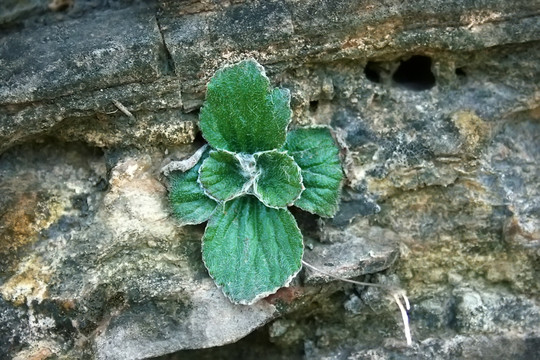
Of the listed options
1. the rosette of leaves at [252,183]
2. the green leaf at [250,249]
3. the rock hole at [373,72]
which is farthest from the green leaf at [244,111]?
the rock hole at [373,72]

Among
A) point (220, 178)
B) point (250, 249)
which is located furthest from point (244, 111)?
point (250, 249)

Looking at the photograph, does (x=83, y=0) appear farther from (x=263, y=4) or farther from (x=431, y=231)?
(x=431, y=231)

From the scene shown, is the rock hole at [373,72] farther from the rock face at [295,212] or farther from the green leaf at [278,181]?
the green leaf at [278,181]

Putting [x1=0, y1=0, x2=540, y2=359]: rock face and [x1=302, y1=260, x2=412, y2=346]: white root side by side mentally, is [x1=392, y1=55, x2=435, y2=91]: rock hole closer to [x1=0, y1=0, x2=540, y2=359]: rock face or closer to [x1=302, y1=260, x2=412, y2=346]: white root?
[x1=0, y1=0, x2=540, y2=359]: rock face

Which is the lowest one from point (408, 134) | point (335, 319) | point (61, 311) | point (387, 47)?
point (335, 319)

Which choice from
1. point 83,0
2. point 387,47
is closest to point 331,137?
point 387,47

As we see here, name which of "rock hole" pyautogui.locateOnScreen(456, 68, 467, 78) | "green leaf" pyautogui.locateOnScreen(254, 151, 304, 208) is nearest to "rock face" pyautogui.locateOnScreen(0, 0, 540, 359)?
"rock hole" pyautogui.locateOnScreen(456, 68, 467, 78)

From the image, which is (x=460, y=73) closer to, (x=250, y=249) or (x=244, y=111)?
(x=244, y=111)
